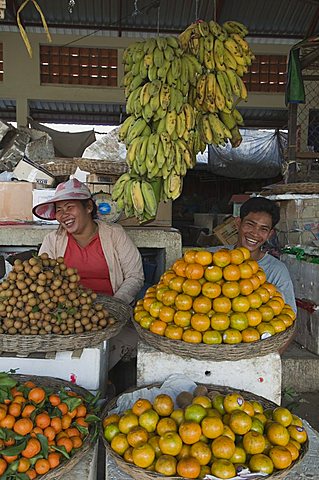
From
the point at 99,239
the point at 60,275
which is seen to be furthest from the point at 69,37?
the point at 60,275

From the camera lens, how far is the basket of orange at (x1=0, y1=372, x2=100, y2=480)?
4.49 feet

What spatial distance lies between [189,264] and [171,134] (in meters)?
0.73

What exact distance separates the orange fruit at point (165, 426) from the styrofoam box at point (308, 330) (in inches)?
94.1

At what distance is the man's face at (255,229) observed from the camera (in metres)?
2.45

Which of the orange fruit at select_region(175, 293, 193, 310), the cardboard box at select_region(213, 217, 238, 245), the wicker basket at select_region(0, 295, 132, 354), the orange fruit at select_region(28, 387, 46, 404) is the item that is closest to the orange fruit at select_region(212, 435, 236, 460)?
the orange fruit at select_region(175, 293, 193, 310)

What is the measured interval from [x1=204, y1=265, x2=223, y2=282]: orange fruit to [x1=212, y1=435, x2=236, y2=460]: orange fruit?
598mm

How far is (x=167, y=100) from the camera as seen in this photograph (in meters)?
2.18

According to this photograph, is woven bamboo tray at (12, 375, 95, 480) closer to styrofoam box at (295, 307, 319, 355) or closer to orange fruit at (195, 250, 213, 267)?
orange fruit at (195, 250, 213, 267)

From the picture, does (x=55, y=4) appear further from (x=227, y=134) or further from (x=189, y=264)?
(x=189, y=264)

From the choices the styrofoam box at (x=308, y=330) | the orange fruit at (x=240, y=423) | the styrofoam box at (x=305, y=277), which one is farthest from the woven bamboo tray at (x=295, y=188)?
the orange fruit at (x=240, y=423)

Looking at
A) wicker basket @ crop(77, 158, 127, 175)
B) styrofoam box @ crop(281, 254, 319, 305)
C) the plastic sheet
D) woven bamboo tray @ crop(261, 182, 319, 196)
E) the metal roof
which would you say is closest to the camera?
styrofoam box @ crop(281, 254, 319, 305)

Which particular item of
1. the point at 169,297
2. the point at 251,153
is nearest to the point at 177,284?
the point at 169,297

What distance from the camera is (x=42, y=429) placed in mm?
1497

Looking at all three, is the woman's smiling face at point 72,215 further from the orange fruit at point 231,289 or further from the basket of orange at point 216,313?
the orange fruit at point 231,289
